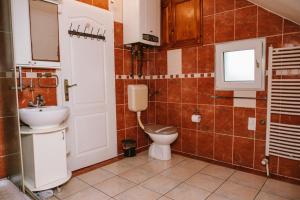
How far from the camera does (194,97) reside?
2.93m

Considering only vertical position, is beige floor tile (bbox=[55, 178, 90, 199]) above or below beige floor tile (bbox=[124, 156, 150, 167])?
below

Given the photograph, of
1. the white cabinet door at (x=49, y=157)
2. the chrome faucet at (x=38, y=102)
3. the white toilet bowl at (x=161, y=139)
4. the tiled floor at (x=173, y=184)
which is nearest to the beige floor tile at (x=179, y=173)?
the tiled floor at (x=173, y=184)

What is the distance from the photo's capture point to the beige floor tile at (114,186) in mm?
2100

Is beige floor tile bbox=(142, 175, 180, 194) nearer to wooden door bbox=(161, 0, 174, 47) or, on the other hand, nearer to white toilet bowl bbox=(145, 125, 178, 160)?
white toilet bowl bbox=(145, 125, 178, 160)

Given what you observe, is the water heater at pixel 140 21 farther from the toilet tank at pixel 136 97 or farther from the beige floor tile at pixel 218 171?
the beige floor tile at pixel 218 171

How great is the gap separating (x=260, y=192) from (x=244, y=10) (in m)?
1.98

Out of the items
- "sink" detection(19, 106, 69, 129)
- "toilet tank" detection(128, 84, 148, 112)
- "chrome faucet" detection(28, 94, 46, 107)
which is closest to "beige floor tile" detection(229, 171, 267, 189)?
"toilet tank" detection(128, 84, 148, 112)

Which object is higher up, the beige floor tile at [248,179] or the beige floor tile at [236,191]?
the beige floor tile at [248,179]

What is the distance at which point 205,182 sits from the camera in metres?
2.27

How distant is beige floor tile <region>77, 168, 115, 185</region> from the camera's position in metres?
2.32

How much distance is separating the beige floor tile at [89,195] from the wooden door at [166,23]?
2.24 meters

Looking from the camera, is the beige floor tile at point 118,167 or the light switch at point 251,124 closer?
the light switch at point 251,124

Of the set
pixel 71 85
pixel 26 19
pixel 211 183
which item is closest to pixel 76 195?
pixel 71 85

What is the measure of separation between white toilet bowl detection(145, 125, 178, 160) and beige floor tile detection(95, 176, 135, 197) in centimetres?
73
